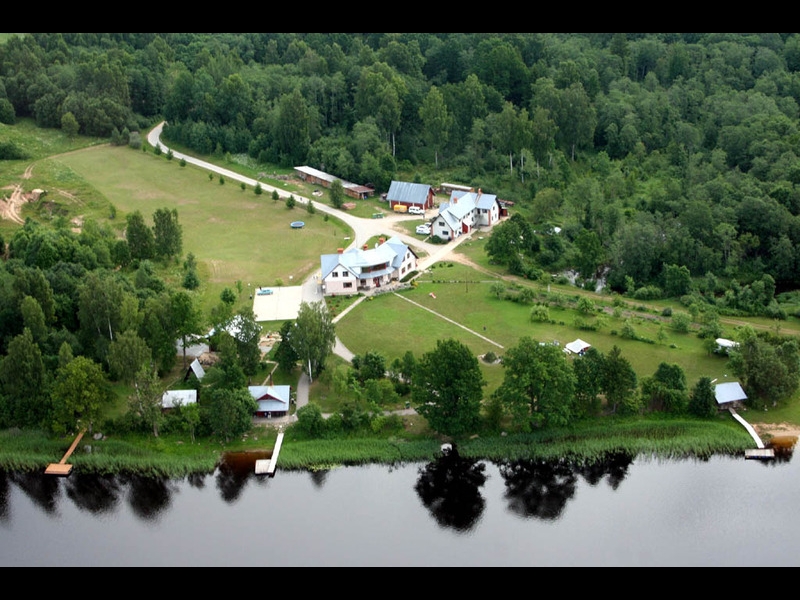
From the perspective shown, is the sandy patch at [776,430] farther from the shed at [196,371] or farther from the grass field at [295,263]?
the shed at [196,371]

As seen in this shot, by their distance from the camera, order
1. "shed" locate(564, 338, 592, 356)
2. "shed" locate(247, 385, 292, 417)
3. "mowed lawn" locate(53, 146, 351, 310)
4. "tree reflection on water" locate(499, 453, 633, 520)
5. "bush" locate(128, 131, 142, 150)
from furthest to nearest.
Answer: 1. "bush" locate(128, 131, 142, 150)
2. "mowed lawn" locate(53, 146, 351, 310)
3. "shed" locate(564, 338, 592, 356)
4. "shed" locate(247, 385, 292, 417)
5. "tree reflection on water" locate(499, 453, 633, 520)

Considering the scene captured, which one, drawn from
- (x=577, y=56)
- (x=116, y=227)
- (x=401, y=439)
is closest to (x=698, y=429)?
(x=401, y=439)

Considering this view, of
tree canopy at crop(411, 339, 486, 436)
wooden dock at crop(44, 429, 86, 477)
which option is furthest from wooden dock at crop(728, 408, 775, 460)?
wooden dock at crop(44, 429, 86, 477)

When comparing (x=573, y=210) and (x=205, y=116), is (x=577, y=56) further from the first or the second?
(x=205, y=116)

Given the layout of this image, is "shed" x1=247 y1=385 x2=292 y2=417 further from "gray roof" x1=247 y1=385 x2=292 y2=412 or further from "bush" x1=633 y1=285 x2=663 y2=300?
"bush" x1=633 y1=285 x2=663 y2=300

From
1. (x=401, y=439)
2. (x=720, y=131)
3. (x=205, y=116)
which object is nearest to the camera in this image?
(x=401, y=439)

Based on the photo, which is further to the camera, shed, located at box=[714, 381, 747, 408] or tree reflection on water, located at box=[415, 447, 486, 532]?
shed, located at box=[714, 381, 747, 408]
